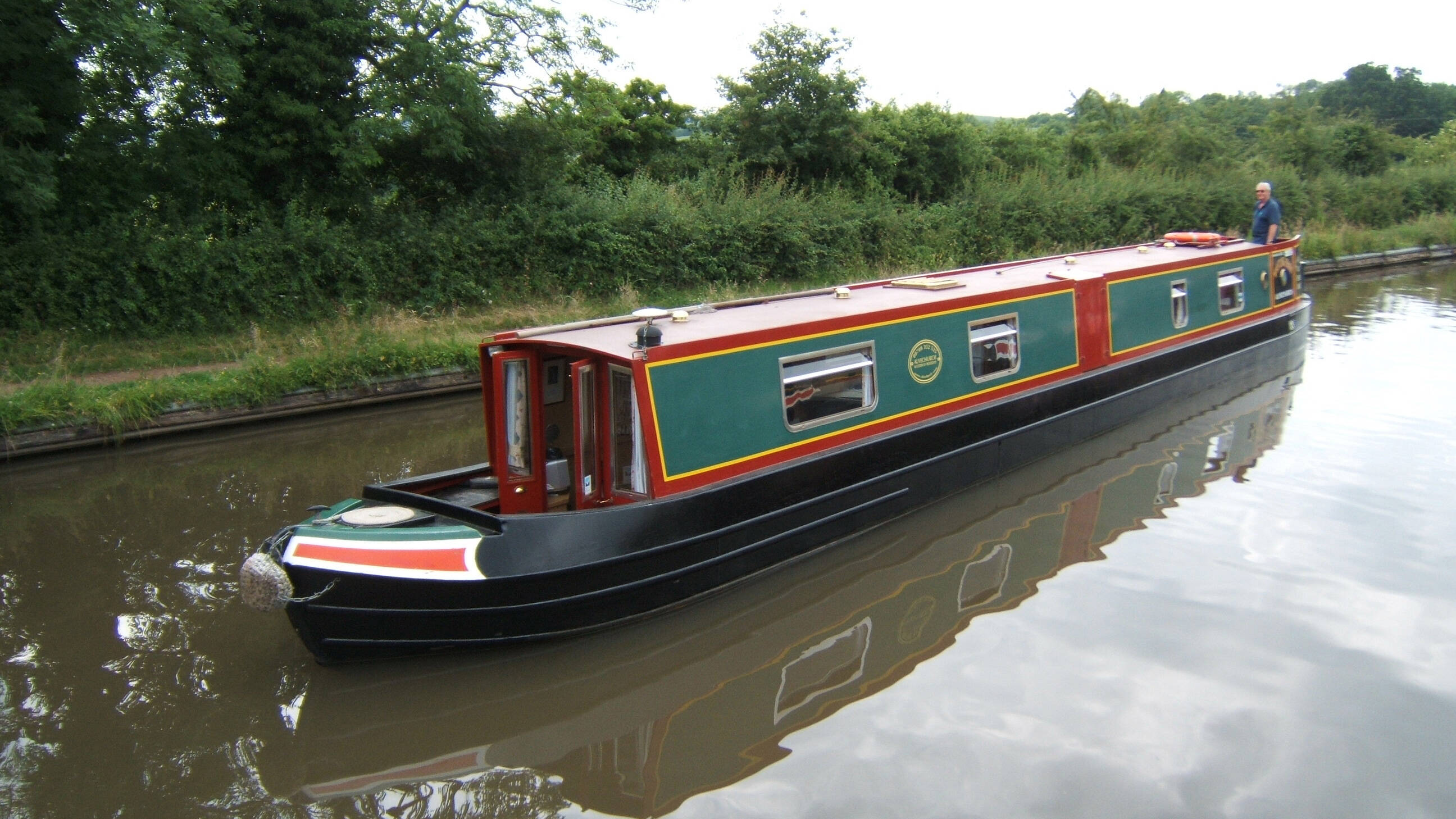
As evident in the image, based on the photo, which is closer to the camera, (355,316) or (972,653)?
(972,653)

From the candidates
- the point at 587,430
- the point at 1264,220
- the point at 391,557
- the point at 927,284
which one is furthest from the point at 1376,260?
the point at 391,557

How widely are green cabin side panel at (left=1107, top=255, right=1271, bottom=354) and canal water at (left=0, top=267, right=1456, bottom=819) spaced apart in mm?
1877

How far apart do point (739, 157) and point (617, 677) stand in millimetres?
13951

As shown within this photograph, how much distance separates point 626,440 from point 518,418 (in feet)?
2.00

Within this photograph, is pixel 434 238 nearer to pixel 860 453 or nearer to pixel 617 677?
pixel 860 453

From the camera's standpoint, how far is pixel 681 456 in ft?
16.4

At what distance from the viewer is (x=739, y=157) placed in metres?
17.2

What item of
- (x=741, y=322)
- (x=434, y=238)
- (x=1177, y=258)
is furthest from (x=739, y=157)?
(x=741, y=322)

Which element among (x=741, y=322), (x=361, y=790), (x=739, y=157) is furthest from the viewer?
(x=739, y=157)

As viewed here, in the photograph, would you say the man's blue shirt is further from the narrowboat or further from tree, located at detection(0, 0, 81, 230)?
tree, located at detection(0, 0, 81, 230)

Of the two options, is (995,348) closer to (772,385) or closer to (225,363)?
(772,385)

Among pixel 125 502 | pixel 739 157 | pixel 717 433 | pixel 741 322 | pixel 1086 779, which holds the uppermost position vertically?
pixel 739 157

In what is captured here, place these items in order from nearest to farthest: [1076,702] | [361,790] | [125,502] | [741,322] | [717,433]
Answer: [361,790]
[1076,702]
[717,433]
[741,322]
[125,502]

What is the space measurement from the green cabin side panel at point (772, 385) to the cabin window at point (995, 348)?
0.04 meters
